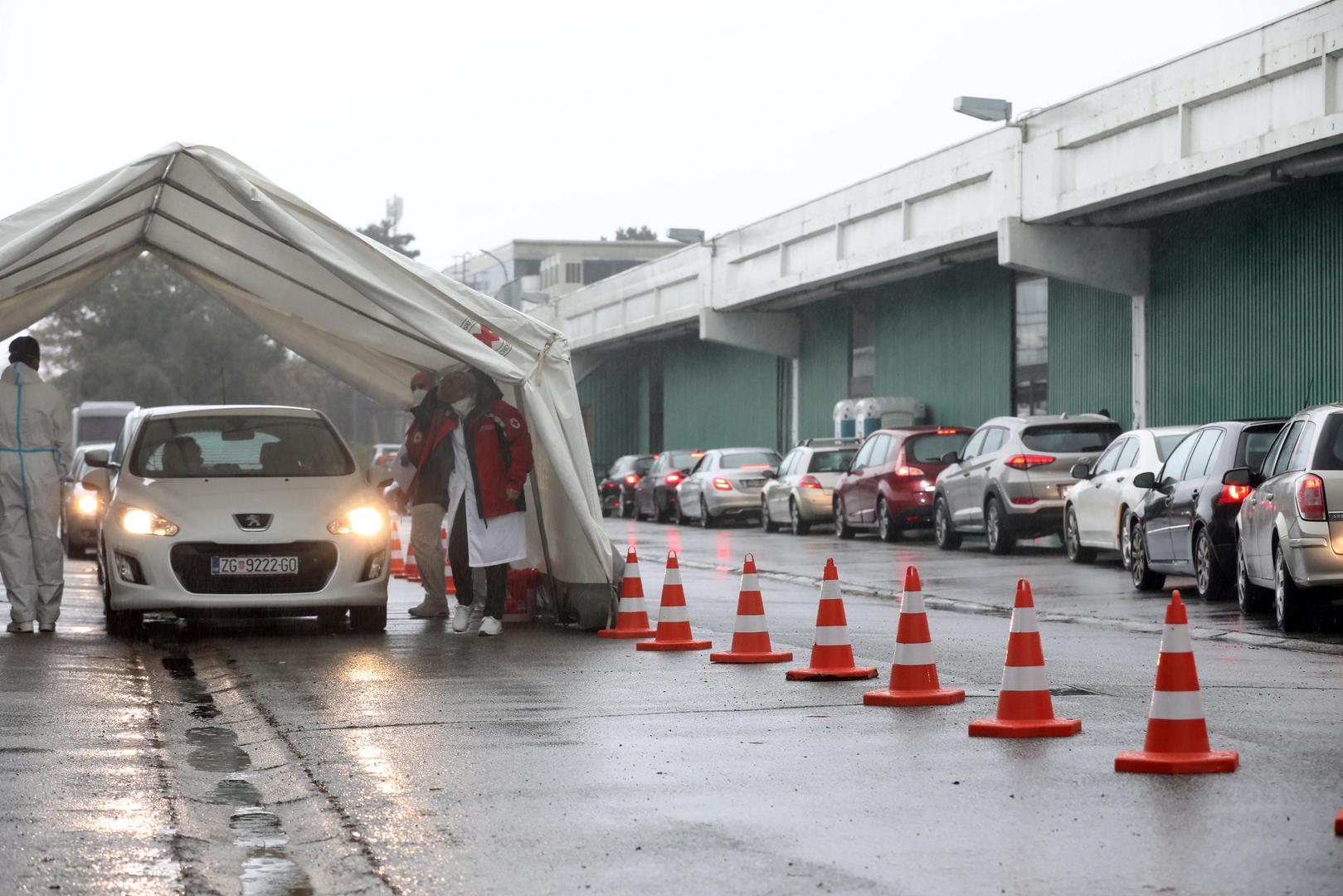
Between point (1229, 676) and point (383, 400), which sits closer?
point (1229, 676)

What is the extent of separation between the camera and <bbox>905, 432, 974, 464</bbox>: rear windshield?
1069 inches

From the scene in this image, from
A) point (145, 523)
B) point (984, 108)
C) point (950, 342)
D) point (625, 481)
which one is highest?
point (984, 108)

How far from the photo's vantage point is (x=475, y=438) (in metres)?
13.2

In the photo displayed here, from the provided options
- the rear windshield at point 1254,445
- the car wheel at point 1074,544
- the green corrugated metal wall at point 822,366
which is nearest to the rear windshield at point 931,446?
the car wheel at point 1074,544

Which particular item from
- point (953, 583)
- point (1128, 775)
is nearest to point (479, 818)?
point (1128, 775)

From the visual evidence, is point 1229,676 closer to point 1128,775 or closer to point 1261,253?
point 1128,775

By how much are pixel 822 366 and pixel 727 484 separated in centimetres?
659

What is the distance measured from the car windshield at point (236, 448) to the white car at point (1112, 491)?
771cm

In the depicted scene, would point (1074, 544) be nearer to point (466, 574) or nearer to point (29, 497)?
point (466, 574)

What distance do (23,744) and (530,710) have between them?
2243 mm

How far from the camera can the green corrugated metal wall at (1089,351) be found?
1124 inches

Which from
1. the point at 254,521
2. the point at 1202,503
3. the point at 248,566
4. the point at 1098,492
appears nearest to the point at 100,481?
the point at 254,521

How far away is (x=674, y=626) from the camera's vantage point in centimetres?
1210

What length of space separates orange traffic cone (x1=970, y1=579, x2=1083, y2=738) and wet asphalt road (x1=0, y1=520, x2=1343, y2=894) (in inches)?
5.2
